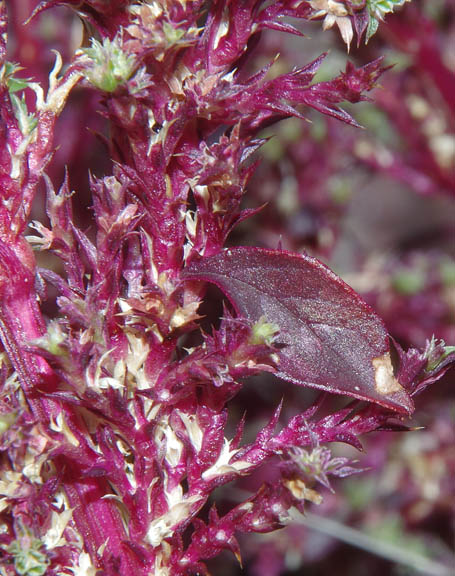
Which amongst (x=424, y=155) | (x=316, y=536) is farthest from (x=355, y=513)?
(x=424, y=155)

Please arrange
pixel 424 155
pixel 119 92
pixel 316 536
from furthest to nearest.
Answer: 1. pixel 424 155
2. pixel 316 536
3. pixel 119 92

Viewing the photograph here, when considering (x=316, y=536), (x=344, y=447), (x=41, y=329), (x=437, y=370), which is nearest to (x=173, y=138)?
(x=41, y=329)

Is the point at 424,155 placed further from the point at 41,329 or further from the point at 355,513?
the point at 41,329

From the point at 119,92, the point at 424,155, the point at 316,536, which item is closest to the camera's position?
the point at 119,92

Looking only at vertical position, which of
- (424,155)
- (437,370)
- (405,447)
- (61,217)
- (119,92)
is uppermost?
(119,92)

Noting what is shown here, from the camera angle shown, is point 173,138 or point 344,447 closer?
point 173,138

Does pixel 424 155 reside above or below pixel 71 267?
below
